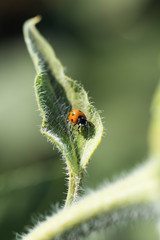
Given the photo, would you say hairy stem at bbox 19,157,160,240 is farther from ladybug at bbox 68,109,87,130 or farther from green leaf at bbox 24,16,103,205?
ladybug at bbox 68,109,87,130

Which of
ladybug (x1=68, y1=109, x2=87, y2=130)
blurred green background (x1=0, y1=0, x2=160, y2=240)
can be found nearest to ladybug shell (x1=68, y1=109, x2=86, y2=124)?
ladybug (x1=68, y1=109, x2=87, y2=130)

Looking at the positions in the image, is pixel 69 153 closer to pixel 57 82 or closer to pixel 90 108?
pixel 90 108

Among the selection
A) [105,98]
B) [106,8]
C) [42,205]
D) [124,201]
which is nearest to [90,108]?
[124,201]

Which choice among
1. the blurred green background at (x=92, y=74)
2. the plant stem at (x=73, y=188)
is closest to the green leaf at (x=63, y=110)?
the plant stem at (x=73, y=188)

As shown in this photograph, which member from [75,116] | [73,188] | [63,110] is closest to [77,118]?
[75,116]

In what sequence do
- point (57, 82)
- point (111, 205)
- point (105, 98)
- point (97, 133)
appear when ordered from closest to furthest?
1. point (111, 205)
2. point (97, 133)
3. point (57, 82)
4. point (105, 98)

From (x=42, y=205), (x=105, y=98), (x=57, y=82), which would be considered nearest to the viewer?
(x=57, y=82)
